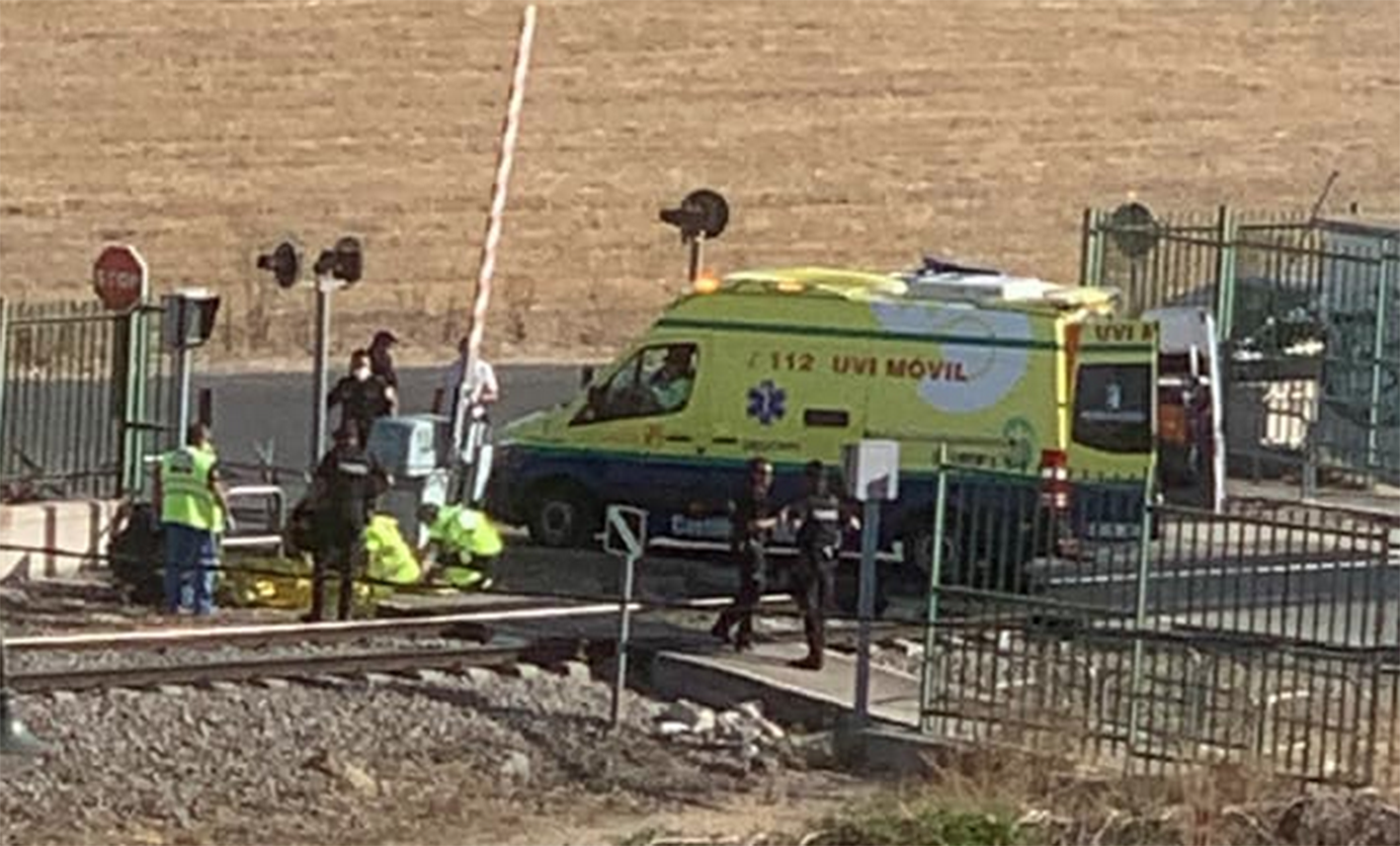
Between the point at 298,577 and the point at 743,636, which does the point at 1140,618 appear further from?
the point at 298,577

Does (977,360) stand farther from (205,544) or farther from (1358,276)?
(1358,276)

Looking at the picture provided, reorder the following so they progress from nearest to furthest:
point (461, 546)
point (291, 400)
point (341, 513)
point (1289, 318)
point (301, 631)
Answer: point (301, 631) < point (341, 513) < point (461, 546) < point (1289, 318) < point (291, 400)

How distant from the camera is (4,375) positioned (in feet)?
100

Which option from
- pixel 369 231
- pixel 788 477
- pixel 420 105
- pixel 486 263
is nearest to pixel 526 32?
pixel 486 263

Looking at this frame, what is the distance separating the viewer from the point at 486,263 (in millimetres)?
31016

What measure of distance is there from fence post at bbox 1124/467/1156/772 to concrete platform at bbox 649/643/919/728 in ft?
4.84

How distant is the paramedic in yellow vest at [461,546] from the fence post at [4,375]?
10.5ft

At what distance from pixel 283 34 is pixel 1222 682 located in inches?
1528

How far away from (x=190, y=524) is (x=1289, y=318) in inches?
539

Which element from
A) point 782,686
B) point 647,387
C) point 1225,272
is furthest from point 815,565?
point 1225,272

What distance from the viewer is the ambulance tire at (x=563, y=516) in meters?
30.9

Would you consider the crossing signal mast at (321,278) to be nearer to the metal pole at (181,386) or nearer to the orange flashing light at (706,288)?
the metal pole at (181,386)

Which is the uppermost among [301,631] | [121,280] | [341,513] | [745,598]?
[121,280]

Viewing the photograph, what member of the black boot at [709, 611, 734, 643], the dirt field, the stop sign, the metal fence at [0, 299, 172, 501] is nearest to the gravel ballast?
the black boot at [709, 611, 734, 643]
